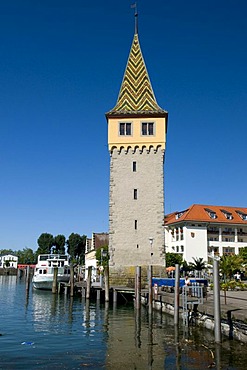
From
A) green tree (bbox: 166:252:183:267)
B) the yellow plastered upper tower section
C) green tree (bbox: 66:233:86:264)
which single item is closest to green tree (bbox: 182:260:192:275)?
green tree (bbox: 166:252:183:267)

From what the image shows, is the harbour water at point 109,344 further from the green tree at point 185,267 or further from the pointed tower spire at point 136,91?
the green tree at point 185,267

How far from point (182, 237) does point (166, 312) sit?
3666 cm

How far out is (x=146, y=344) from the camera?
15883 millimetres

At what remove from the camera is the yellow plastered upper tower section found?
1467 inches

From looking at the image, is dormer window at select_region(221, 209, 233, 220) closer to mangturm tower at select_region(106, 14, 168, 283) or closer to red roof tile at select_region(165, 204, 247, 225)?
red roof tile at select_region(165, 204, 247, 225)

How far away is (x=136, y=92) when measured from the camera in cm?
4072

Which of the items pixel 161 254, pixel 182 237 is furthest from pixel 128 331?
pixel 182 237

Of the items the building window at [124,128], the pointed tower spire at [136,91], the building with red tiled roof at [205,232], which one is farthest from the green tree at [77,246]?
the building window at [124,128]

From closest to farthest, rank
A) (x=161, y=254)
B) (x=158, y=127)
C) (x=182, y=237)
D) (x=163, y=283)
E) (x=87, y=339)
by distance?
(x=87, y=339) → (x=163, y=283) → (x=161, y=254) → (x=158, y=127) → (x=182, y=237)

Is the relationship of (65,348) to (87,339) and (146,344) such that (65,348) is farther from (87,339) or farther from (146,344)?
(146,344)

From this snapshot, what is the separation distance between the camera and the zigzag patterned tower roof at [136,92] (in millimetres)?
38500

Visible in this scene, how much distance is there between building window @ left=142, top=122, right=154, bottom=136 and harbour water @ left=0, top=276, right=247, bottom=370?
17.7 metres

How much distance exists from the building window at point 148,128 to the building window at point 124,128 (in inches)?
54.2

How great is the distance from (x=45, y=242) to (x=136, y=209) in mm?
91277
